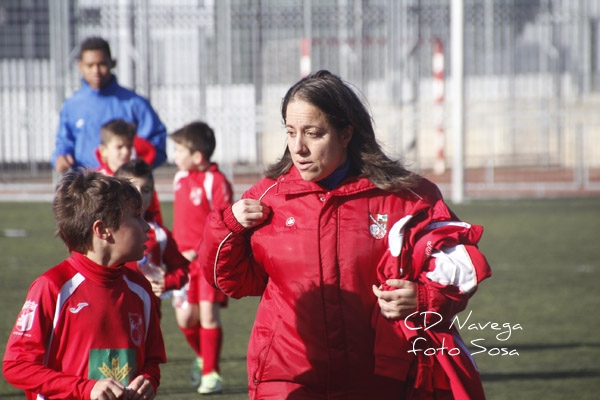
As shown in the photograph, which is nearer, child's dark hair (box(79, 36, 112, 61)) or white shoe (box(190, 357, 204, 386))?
white shoe (box(190, 357, 204, 386))

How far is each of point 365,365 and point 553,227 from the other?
1127 cm

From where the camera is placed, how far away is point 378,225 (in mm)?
3230

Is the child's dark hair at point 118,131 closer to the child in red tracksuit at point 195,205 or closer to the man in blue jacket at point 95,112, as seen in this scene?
the child in red tracksuit at point 195,205

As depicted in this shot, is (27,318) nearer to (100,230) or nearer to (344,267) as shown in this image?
(100,230)

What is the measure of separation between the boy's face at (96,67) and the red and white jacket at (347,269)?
145 inches

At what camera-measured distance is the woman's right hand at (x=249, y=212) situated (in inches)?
127

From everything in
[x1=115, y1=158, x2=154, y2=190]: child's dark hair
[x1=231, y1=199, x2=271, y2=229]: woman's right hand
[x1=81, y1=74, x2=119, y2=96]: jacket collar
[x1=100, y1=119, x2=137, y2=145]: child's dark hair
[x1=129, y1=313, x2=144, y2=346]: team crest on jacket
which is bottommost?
[x1=129, y1=313, x2=144, y2=346]: team crest on jacket

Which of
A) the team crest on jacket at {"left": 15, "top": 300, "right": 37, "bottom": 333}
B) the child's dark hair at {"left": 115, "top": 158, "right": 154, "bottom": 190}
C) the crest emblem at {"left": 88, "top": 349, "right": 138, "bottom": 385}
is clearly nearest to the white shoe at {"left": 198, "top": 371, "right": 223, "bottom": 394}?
the child's dark hair at {"left": 115, "top": 158, "right": 154, "bottom": 190}

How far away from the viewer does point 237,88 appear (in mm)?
21281


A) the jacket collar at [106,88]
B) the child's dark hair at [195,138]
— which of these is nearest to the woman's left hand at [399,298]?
the child's dark hair at [195,138]

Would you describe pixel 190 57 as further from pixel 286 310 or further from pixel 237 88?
pixel 286 310

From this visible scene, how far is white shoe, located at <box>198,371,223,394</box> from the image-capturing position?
5.71 m

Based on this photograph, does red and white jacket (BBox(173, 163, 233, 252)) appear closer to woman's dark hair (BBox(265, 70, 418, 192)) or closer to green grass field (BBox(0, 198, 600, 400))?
green grass field (BBox(0, 198, 600, 400))

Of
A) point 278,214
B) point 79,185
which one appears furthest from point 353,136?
point 79,185
